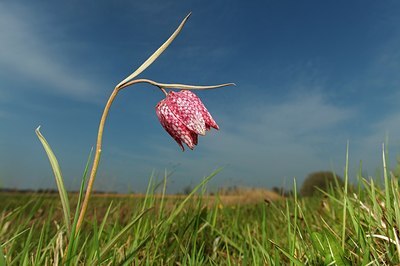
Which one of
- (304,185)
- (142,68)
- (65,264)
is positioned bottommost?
(65,264)

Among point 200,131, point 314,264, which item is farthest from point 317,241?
point 200,131

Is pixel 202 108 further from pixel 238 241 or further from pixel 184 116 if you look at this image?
pixel 238 241

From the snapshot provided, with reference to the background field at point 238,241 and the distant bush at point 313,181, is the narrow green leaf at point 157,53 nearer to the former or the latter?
the background field at point 238,241

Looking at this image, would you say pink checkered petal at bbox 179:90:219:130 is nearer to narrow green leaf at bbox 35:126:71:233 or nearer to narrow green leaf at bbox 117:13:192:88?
narrow green leaf at bbox 117:13:192:88

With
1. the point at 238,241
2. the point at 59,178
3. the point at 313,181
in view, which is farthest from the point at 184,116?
the point at 313,181

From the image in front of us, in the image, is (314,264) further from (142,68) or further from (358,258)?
(142,68)

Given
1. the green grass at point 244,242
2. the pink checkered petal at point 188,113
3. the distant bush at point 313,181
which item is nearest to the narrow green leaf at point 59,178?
the green grass at point 244,242
